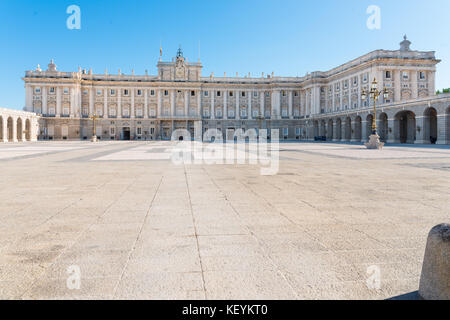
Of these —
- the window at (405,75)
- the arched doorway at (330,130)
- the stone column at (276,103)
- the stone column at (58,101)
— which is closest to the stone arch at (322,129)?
the arched doorway at (330,130)

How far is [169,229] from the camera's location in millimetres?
4496

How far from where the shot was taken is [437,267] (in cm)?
245

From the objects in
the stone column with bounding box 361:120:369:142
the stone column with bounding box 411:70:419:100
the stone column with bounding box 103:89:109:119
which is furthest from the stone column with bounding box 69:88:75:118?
the stone column with bounding box 411:70:419:100

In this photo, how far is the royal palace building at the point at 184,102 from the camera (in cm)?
6436

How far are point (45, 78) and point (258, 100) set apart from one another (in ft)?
156

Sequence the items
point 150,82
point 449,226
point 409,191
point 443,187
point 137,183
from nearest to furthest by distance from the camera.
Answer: point 449,226
point 409,191
point 443,187
point 137,183
point 150,82

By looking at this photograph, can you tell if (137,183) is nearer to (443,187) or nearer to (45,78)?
(443,187)

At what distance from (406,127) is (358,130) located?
7.24 metres

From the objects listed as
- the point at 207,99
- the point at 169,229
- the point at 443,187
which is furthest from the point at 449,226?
the point at 207,99

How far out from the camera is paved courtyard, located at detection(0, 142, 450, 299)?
279 cm

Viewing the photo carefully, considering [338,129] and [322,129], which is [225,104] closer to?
[322,129]

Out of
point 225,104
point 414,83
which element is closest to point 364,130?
point 414,83

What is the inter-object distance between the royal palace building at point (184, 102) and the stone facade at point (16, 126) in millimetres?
9996

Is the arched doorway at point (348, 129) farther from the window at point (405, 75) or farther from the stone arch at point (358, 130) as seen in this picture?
the window at point (405, 75)
